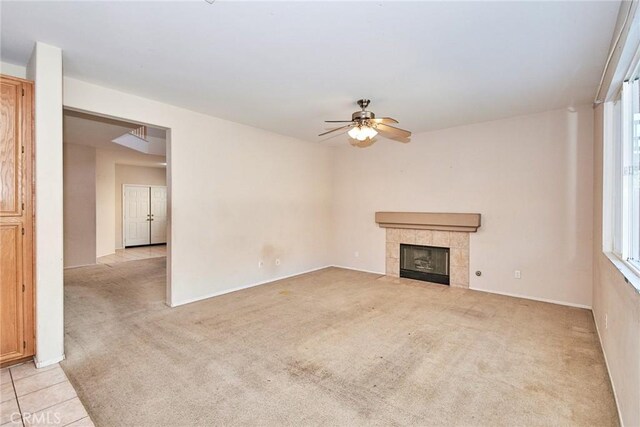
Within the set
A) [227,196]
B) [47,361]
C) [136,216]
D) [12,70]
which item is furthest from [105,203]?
[47,361]

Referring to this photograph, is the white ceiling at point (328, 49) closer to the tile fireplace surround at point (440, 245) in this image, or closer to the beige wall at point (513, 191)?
the beige wall at point (513, 191)

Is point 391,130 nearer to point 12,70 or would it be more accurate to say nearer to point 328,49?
point 328,49

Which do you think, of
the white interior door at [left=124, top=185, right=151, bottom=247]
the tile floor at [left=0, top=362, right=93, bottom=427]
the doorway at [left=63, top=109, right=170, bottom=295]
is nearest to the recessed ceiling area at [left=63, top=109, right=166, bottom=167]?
the doorway at [left=63, top=109, right=170, bottom=295]

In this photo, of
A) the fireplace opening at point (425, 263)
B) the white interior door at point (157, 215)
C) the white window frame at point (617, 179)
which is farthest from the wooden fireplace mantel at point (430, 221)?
the white interior door at point (157, 215)

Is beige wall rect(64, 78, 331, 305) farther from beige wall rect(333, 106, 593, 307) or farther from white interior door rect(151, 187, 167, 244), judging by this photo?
white interior door rect(151, 187, 167, 244)

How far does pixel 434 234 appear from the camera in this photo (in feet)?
17.1

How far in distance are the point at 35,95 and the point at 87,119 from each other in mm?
2556

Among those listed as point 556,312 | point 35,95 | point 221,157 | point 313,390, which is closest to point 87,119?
point 221,157

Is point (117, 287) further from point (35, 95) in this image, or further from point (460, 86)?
point (460, 86)

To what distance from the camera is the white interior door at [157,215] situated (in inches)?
386

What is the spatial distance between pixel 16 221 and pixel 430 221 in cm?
506

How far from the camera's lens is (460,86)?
10.8ft

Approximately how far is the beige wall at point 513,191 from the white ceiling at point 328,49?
595 mm

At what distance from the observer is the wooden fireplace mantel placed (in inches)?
186
